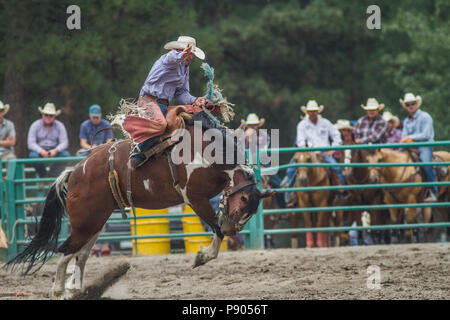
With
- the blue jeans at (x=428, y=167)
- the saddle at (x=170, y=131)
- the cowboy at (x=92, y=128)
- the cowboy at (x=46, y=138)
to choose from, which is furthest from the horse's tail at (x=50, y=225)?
the blue jeans at (x=428, y=167)

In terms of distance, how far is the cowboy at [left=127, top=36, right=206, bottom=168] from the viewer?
21.6 ft

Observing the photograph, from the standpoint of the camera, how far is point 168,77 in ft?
22.2

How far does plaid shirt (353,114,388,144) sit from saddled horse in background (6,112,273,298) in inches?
221

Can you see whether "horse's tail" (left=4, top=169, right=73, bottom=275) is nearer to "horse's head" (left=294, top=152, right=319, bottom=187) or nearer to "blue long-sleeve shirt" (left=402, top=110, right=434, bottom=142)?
"horse's head" (left=294, top=152, right=319, bottom=187)

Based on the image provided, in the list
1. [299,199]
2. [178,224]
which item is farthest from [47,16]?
[299,199]

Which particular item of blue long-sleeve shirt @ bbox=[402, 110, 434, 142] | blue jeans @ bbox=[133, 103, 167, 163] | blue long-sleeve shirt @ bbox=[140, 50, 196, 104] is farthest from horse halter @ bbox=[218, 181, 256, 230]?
blue long-sleeve shirt @ bbox=[402, 110, 434, 142]

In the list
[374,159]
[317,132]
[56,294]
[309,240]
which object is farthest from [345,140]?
[56,294]

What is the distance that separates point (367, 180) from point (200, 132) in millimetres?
5567

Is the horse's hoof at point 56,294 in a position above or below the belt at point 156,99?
below

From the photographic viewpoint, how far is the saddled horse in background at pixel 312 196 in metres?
11.1

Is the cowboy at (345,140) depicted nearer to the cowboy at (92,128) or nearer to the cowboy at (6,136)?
the cowboy at (92,128)

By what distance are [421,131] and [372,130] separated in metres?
0.77

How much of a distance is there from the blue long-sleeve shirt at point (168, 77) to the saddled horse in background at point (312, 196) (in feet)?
14.9
